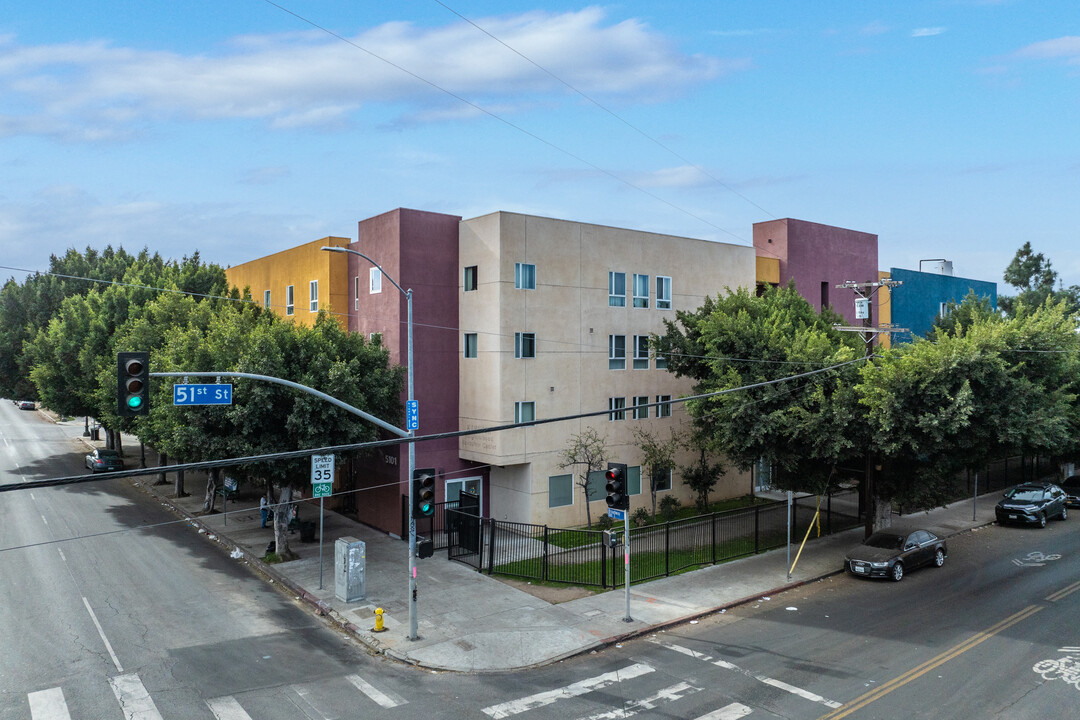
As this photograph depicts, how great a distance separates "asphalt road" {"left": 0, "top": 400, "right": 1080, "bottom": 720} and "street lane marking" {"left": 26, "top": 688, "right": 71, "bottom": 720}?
0.15ft

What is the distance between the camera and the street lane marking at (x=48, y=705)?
12609 mm

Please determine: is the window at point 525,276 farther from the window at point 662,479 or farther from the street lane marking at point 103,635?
the street lane marking at point 103,635

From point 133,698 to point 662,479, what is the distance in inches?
853

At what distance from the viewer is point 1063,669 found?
14.5m

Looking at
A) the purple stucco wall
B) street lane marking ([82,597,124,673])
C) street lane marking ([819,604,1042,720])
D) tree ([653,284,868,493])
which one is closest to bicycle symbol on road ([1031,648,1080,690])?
street lane marking ([819,604,1042,720])

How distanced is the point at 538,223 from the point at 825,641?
17.3m

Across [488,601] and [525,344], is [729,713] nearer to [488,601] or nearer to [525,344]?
[488,601]

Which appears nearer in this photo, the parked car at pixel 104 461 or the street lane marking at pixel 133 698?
the street lane marking at pixel 133 698

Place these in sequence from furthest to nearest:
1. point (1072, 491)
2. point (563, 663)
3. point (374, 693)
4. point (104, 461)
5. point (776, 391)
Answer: point (104, 461)
point (1072, 491)
point (776, 391)
point (563, 663)
point (374, 693)

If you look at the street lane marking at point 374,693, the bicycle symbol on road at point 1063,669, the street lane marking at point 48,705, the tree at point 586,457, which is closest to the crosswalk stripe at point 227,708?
the street lane marking at point 374,693

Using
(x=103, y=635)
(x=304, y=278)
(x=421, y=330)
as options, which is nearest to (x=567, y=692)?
(x=103, y=635)

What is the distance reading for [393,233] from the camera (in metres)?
27.0

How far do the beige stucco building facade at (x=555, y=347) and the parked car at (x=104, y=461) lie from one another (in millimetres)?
23009

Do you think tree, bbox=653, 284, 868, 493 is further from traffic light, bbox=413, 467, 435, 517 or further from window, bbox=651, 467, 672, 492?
traffic light, bbox=413, 467, 435, 517
